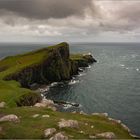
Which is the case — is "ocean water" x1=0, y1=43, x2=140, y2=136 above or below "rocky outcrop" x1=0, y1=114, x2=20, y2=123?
below

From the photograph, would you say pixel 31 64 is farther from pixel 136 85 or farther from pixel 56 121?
pixel 56 121

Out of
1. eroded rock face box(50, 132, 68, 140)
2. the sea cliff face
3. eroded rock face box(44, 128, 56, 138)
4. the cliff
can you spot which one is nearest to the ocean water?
the sea cliff face

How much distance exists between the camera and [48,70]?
382 ft

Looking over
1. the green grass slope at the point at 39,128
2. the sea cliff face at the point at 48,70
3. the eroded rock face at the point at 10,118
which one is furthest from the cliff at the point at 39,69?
the eroded rock face at the point at 10,118

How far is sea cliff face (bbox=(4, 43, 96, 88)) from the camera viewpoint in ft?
337

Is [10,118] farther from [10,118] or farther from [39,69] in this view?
[39,69]

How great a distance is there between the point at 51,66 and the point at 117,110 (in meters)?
52.0

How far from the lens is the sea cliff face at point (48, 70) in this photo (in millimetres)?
102750

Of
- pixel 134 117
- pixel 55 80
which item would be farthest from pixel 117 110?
pixel 55 80

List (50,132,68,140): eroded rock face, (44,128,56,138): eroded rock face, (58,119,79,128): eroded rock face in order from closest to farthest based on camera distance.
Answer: (50,132,68,140): eroded rock face → (44,128,56,138): eroded rock face → (58,119,79,128): eroded rock face

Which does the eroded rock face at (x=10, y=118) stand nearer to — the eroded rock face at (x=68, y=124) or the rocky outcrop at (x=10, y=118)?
the rocky outcrop at (x=10, y=118)

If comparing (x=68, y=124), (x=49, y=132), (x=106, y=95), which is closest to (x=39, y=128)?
(x=49, y=132)

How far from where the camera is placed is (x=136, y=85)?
110m

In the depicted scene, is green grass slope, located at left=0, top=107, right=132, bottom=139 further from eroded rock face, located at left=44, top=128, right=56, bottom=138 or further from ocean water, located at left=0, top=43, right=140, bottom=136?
ocean water, located at left=0, top=43, right=140, bottom=136
